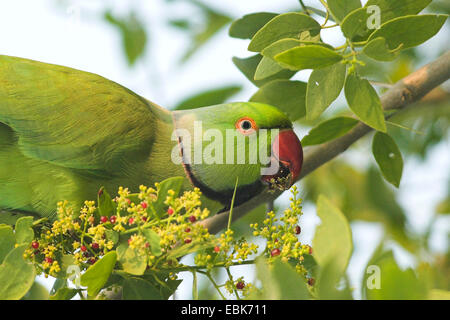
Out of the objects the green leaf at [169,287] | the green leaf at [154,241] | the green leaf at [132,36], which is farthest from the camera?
the green leaf at [132,36]

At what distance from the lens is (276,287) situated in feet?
3.17

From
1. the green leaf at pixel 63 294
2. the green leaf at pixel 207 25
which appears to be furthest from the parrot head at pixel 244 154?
the green leaf at pixel 207 25

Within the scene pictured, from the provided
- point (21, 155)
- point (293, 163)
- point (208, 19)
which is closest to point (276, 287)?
point (293, 163)

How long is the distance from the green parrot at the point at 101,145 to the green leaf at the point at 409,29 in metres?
0.56

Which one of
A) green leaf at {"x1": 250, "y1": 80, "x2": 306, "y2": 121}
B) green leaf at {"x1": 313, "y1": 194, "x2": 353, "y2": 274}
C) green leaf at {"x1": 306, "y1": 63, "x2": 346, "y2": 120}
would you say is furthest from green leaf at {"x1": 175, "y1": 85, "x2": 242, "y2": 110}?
green leaf at {"x1": 313, "y1": 194, "x2": 353, "y2": 274}

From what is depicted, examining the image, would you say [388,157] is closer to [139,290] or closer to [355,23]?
[355,23]

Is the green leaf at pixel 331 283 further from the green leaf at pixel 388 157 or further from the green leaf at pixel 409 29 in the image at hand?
the green leaf at pixel 388 157

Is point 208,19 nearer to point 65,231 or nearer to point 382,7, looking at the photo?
point 382,7

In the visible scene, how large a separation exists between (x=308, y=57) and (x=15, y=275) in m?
0.95

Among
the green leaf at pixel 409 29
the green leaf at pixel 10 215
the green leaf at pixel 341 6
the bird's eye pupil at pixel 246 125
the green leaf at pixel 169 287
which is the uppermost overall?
the green leaf at pixel 341 6

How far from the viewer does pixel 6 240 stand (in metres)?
1.31

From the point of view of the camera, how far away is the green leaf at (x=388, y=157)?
6.31 ft

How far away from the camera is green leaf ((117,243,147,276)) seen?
1.20 meters

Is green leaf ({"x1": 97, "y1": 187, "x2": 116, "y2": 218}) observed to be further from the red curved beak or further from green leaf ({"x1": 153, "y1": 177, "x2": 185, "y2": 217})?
the red curved beak
